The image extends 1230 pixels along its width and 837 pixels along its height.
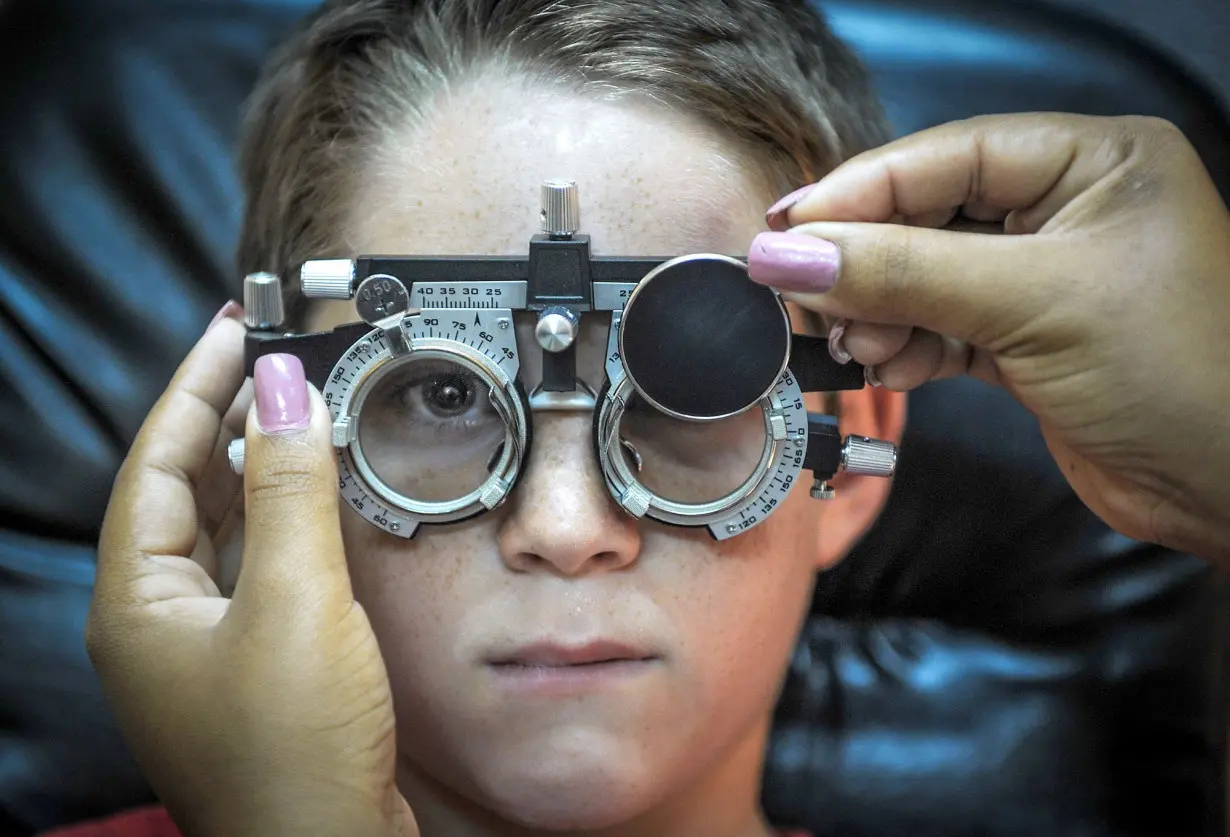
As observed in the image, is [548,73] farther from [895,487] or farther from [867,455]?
[895,487]

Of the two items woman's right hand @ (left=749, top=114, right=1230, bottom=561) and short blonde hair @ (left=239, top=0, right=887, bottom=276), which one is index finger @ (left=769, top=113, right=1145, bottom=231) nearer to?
woman's right hand @ (left=749, top=114, right=1230, bottom=561)

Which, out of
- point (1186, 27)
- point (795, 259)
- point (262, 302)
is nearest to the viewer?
point (795, 259)

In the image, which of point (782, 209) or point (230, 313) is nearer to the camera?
point (782, 209)

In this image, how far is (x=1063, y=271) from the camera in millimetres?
726

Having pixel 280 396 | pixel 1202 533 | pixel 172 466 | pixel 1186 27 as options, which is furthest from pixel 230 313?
pixel 1186 27

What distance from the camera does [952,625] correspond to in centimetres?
132

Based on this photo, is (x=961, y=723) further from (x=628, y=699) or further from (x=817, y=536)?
(x=628, y=699)

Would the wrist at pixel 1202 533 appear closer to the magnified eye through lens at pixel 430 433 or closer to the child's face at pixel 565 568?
the child's face at pixel 565 568

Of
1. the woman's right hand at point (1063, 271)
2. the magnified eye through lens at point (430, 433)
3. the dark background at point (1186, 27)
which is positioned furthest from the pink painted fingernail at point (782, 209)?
the dark background at point (1186, 27)

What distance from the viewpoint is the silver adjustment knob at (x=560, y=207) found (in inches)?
29.8

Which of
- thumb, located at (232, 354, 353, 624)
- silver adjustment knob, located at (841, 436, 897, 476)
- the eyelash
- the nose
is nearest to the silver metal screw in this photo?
silver adjustment knob, located at (841, 436, 897, 476)

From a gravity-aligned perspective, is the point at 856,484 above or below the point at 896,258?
below

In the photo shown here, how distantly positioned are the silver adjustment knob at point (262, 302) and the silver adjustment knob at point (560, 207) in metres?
0.20

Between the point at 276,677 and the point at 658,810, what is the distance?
0.39 m
